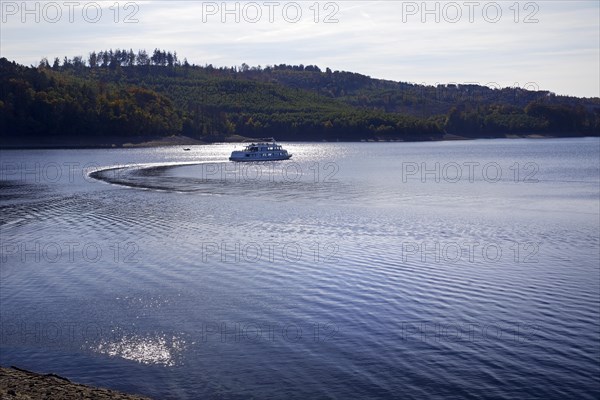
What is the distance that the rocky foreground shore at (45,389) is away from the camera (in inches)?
371

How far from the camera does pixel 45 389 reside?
9.79 meters

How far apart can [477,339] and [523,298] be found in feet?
11.6

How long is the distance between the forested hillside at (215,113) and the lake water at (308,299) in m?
77.2

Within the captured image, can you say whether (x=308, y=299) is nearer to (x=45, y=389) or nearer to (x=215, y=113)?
(x=45, y=389)

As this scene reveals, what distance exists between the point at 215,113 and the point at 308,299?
133054 mm

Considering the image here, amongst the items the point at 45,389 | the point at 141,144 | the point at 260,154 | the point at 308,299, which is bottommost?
the point at 308,299

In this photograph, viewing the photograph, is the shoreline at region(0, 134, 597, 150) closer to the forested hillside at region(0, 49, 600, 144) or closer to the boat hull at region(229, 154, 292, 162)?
the forested hillside at region(0, 49, 600, 144)

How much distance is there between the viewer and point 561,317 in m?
14.8

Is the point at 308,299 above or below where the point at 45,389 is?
below

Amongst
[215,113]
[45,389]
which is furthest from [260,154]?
[45,389]

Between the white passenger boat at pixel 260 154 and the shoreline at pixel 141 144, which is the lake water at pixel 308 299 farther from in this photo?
the shoreline at pixel 141 144

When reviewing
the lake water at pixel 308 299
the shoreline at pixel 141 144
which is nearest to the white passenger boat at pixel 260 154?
the shoreline at pixel 141 144

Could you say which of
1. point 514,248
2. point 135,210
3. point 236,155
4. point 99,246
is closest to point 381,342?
point 514,248

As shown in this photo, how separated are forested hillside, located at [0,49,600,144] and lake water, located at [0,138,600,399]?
7722cm
